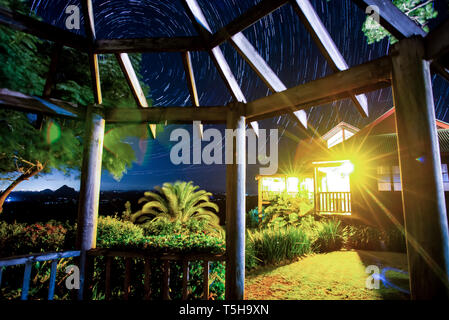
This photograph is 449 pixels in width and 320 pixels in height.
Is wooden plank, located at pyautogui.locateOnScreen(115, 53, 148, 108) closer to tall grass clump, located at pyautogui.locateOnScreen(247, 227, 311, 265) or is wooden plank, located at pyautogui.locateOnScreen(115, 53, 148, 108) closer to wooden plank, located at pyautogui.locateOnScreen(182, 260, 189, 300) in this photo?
wooden plank, located at pyautogui.locateOnScreen(182, 260, 189, 300)

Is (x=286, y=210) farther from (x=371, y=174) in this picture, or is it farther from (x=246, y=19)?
(x=246, y=19)

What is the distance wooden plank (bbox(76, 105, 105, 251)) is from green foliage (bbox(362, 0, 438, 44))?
6068mm

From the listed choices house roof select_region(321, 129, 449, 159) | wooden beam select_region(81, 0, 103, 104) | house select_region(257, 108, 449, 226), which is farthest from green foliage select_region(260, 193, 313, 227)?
wooden beam select_region(81, 0, 103, 104)

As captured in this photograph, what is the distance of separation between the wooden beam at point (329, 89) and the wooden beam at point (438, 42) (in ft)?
1.10

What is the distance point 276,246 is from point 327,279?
1.44 meters

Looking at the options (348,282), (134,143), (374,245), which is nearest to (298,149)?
(374,245)

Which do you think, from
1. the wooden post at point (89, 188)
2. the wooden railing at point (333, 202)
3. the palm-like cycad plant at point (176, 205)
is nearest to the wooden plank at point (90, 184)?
the wooden post at point (89, 188)

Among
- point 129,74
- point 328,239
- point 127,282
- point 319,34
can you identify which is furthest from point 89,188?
point 328,239

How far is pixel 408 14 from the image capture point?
215 inches

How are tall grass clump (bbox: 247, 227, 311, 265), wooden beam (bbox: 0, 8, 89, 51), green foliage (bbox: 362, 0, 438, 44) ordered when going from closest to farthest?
wooden beam (bbox: 0, 8, 89, 51), green foliage (bbox: 362, 0, 438, 44), tall grass clump (bbox: 247, 227, 311, 265)

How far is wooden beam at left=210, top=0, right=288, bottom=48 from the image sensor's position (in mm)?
2773
